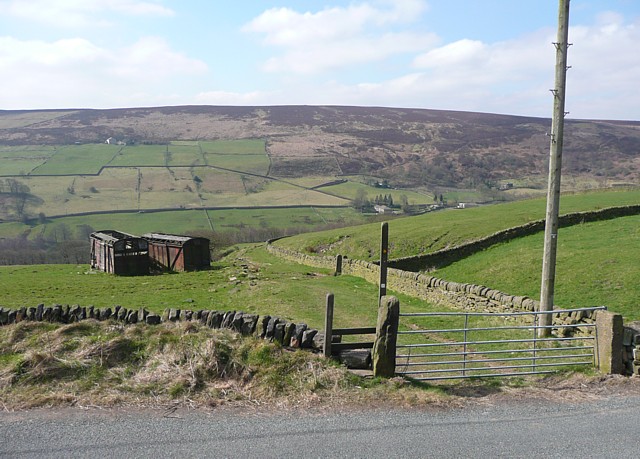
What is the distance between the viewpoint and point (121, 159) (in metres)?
118

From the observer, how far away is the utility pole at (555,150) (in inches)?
470

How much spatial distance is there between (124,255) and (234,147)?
10998 cm

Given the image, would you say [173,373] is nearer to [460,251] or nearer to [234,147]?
[460,251]

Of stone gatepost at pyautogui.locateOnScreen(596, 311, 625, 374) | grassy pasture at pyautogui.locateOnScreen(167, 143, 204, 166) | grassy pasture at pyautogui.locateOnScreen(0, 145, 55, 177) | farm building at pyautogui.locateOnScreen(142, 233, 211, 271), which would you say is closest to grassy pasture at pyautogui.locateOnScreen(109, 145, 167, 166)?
grassy pasture at pyautogui.locateOnScreen(167, 143, 204, 166)

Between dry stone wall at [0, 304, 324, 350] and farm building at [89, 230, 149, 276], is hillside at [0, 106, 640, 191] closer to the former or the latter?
farm building at [89, 230, 149, 276]

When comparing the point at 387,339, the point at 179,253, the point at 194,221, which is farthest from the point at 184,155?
the point at 387,339

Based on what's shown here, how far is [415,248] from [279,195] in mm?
63935

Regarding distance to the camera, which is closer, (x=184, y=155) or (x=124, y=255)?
(x=124, y=255)

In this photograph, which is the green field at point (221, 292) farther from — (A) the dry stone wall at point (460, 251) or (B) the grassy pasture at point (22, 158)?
(B) the grassy pasture at point (22, 158)

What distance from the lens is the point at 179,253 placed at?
32906 mm

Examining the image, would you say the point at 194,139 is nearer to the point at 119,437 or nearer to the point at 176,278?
the point at 176,278

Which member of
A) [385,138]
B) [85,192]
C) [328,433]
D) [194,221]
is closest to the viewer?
[328,433]

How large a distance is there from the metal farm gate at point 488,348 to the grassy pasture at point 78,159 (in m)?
103

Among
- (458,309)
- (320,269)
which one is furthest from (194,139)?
(458,309)
